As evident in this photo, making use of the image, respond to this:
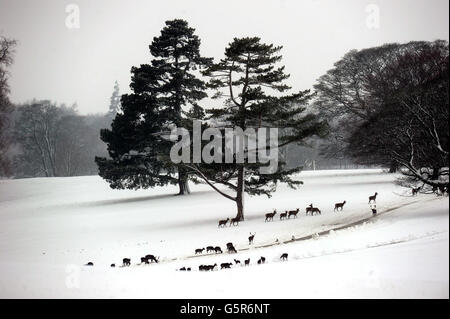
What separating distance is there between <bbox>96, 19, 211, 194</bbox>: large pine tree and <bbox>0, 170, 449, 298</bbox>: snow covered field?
102 inches

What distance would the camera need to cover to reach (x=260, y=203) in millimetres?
27125

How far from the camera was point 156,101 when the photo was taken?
3162 cm

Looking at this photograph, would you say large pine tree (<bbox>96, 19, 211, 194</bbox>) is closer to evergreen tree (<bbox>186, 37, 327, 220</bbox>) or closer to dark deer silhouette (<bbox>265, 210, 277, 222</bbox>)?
evergreen tree (<bbox>186, 37, 327, 220</bbox>)

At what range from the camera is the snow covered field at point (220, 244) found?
25.4 feet

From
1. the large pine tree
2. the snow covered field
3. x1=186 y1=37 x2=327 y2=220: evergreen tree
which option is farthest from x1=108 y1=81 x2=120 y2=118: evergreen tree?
x1=186 y1=37 x2=327 y2=220: evergreen tree

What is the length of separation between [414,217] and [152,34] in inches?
996

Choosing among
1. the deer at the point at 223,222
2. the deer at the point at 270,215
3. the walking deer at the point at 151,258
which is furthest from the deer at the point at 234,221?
the walking deer at the point at 151,258

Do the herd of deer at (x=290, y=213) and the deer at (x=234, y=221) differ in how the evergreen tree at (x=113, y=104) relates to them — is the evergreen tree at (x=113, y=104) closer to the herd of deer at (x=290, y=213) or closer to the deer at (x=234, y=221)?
the deer at (x=234, y=221)

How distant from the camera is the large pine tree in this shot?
1230 inches

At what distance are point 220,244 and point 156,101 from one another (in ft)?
56.7

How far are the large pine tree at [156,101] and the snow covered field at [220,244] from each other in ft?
8.51

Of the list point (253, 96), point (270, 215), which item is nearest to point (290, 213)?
point (270, 215)

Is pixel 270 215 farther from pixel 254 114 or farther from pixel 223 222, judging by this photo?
pixel 254 114
